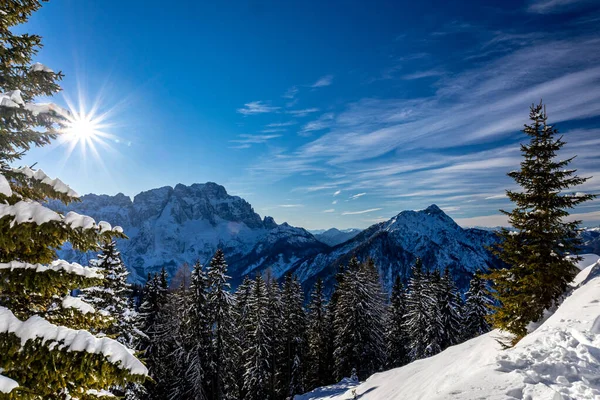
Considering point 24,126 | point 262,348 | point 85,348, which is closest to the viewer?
point 85,348

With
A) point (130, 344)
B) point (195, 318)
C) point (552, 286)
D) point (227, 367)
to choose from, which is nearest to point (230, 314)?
point (195, 318)

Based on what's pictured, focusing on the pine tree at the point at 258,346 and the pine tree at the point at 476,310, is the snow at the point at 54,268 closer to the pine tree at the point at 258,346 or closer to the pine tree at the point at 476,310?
the pine tree at the point at 258,346

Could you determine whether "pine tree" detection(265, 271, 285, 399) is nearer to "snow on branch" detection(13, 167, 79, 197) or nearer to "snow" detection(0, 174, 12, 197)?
A: "snow on branch" detection(13, 167, 79, 197)

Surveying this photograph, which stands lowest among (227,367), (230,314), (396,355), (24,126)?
(396,355)

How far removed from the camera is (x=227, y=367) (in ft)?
101

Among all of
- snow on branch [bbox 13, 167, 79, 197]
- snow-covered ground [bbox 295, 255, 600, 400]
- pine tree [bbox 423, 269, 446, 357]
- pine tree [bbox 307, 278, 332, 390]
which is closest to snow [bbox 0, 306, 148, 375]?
snow on branch [bbox 13, 167, 79, 197]

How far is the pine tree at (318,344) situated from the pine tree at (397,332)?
984 cm

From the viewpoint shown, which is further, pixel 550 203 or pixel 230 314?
pixel 230 314

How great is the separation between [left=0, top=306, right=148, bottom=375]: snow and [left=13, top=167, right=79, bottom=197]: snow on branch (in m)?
1.70

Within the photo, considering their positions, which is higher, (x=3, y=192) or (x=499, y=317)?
(x=3, y=192)

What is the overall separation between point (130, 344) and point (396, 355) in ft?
120

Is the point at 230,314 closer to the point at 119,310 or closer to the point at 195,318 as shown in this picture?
the point at 195,318

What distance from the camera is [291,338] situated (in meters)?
38.4

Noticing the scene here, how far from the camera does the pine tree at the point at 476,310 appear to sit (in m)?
36.9
